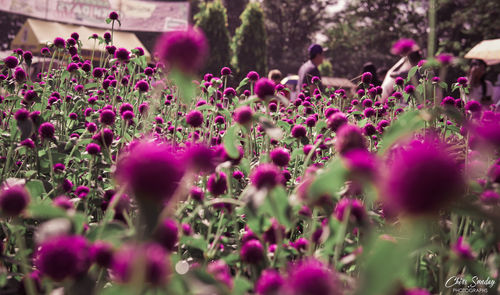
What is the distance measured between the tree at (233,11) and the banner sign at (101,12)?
10395 millimetres

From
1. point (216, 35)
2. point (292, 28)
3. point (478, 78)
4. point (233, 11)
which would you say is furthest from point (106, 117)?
point (292, 28)

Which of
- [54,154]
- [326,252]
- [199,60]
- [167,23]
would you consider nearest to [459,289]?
[326,252]

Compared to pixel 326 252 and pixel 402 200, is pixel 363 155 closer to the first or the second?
pixel 402 200

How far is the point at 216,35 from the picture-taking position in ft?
74.1

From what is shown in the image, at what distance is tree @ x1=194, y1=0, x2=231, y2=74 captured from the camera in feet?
72.9

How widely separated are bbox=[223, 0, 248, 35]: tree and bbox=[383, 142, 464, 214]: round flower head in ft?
125

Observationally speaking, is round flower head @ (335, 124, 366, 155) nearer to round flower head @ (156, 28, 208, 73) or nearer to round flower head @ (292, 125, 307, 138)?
round flower head @ (156, 28, 208, 73)

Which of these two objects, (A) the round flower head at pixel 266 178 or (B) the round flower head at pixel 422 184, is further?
(A) the round flower head at pixel 266 178

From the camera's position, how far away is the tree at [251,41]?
2452cm

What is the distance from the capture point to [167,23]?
25422 mm

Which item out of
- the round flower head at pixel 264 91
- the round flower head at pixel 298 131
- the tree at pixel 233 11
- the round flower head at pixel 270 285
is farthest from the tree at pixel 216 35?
the round flower head at pixel 270 285

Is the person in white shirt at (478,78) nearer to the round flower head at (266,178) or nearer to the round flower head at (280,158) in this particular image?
the round flower head at (280,158)

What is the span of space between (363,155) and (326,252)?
1.30 feet

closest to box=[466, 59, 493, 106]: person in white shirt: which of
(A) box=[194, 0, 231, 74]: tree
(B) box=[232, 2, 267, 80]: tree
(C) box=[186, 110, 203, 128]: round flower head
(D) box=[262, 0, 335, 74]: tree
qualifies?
(C) box=[186, 110, 203, 128]: round flower head
